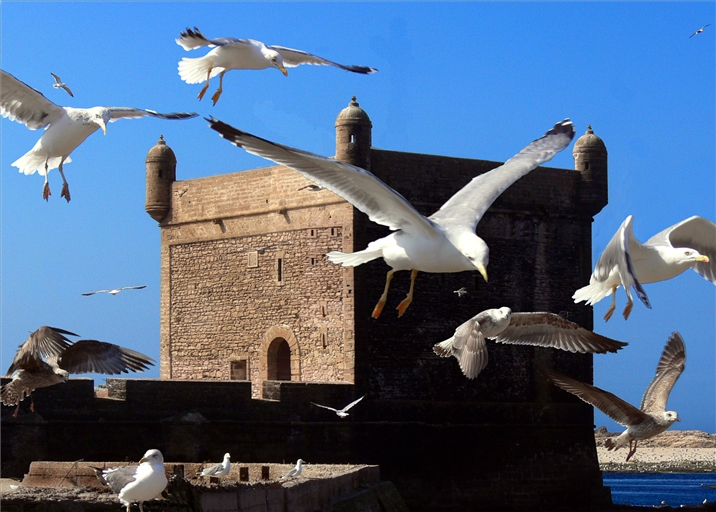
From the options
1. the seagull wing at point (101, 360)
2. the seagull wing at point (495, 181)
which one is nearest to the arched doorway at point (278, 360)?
the seagull wing at point (101, 360)

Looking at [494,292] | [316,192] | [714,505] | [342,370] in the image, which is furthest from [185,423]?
[714,505]

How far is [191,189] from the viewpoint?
3158 cm

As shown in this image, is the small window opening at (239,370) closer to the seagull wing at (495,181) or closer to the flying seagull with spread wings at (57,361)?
the flying seagull with spread wings at (57,361)

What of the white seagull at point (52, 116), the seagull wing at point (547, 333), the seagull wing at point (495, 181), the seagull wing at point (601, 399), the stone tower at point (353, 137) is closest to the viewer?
the seagull wing at point (495, 181)

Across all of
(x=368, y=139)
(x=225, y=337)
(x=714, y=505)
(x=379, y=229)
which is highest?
(x=368, y=139)

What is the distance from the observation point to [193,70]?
14.9 meters

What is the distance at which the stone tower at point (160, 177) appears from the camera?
31.9 meters

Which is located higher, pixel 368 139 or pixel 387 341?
pixel 368 139

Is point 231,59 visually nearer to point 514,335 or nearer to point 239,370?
point 514,335

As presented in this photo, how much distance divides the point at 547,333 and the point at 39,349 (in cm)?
568

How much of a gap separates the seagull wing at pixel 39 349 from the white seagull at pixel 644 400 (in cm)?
534

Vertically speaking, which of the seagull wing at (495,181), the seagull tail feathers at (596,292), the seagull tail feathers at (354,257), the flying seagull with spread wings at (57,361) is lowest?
the flying seagull with spread wings at (57,361)

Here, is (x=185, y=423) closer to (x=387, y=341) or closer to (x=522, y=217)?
(x=387, y=341)

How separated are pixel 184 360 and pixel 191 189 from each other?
12.9 ft
